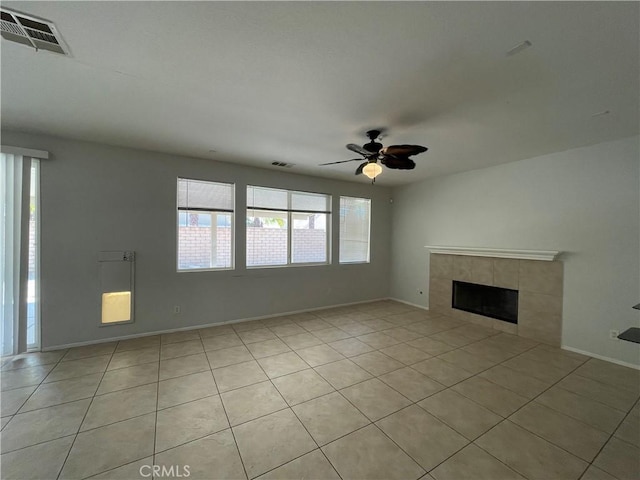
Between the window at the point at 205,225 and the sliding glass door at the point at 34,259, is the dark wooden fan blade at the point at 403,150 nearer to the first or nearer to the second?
the window at the point at 205,225

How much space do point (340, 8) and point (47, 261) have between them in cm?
446

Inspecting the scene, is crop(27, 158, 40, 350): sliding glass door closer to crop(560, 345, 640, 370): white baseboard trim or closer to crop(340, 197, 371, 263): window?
crop(340, 197, 371, 263): window

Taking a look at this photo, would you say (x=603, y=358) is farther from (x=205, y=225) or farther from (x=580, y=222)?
(x=205, y=225)

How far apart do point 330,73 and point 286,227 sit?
11.4 feet

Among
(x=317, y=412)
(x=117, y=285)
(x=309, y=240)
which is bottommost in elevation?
(x=317, y=412)

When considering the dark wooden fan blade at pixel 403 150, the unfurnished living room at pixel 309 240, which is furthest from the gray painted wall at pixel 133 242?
the dark wooden fan blade at pixel 403 150

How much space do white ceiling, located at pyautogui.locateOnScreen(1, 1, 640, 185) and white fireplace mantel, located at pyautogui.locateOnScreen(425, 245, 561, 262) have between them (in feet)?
5.10

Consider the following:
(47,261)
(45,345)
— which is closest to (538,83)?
(47,261)

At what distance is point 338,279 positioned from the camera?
19.1ft

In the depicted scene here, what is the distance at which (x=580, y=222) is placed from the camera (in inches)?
143

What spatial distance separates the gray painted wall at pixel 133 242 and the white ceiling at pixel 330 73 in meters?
0.47

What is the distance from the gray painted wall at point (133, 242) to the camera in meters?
3.47

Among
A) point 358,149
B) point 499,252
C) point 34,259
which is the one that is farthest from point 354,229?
point 34,259

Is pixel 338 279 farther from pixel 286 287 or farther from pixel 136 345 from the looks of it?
pixel 136 345
